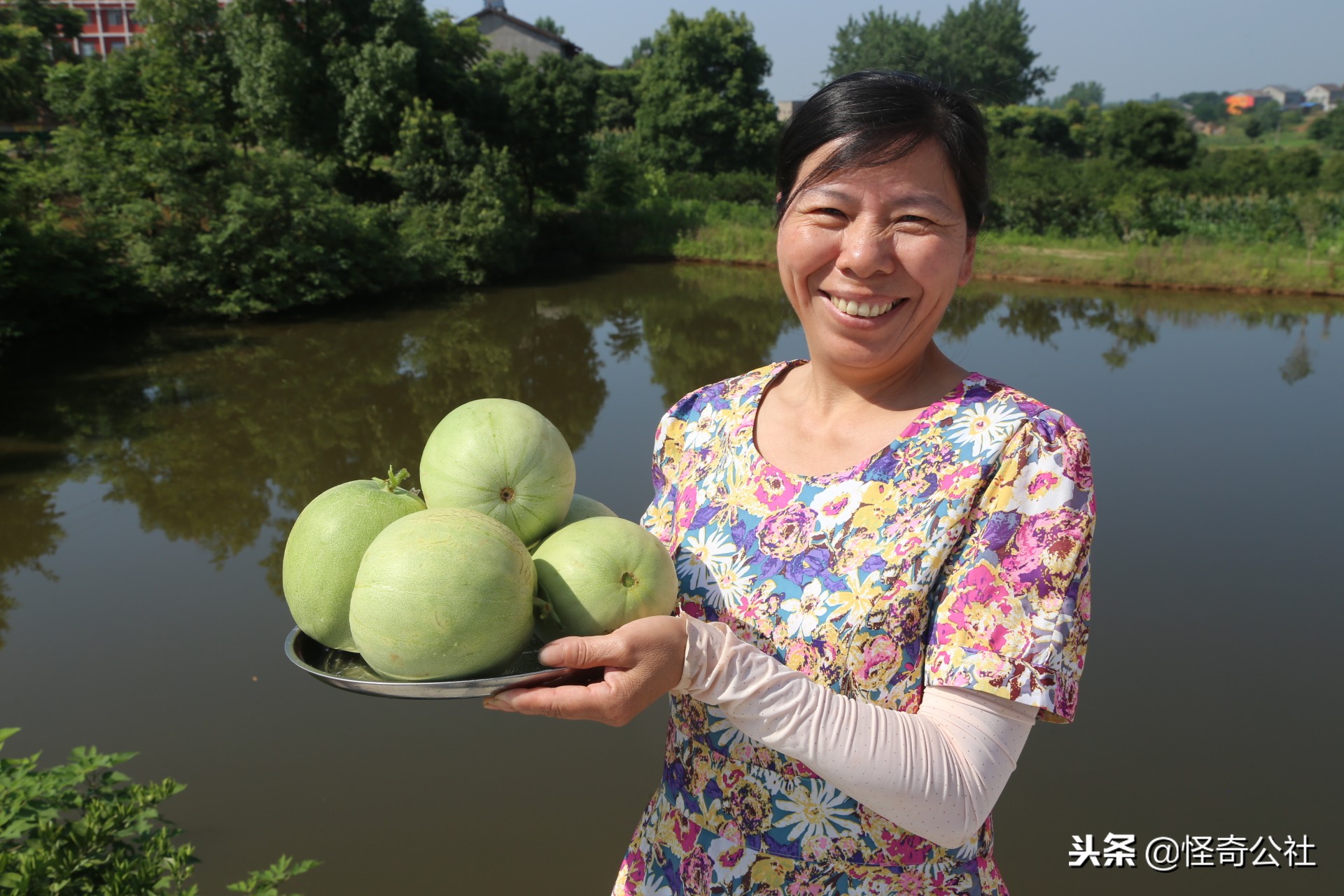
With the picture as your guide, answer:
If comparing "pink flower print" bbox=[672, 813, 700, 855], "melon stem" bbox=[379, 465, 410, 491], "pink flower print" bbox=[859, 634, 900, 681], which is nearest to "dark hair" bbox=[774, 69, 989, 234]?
"pink flower print" bbox=[859, 634, 900, 681]

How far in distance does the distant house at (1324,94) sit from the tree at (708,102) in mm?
110942

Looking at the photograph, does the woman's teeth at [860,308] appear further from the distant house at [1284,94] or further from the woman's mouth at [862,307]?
the distant house at [1284,94]

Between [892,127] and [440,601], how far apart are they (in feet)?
3.11

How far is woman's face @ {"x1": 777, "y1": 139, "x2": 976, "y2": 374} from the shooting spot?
55.2 inches

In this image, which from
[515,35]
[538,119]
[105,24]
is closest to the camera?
[538,119]

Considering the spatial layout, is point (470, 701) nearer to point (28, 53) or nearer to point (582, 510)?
point (582, 510)

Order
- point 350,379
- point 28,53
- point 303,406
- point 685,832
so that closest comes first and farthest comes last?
point 685,832
point 303,406
point 350,379
point 28,53

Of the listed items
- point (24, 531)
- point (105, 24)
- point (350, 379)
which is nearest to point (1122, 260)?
point (350, 379)

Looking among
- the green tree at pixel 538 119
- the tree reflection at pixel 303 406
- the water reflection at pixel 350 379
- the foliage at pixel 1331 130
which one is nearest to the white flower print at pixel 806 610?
the water reflection at pixel 350 379

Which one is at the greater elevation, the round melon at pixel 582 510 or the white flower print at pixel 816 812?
the round melon at pixel 582 510

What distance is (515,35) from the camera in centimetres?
3909

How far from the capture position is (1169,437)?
9.49 m

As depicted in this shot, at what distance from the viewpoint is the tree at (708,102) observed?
27.1m

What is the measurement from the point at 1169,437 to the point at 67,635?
973 cm
